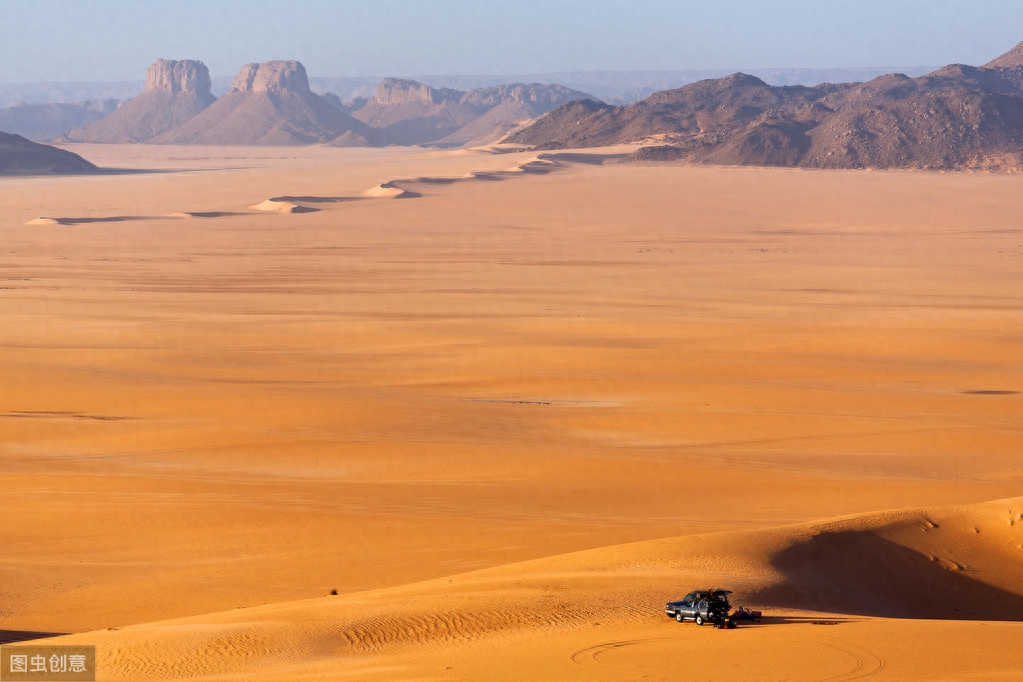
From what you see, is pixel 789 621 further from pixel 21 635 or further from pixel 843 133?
pixel 843 133

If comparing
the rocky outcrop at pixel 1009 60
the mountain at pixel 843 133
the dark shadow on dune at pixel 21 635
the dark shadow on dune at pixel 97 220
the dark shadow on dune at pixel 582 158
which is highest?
the rocky outcrop at pixel 1009 60

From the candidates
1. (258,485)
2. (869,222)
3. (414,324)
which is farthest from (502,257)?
(258,485)

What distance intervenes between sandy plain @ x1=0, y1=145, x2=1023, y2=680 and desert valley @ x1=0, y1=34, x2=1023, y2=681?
6cm

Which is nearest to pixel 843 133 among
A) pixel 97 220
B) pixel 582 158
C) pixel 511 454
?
pixel 582 158

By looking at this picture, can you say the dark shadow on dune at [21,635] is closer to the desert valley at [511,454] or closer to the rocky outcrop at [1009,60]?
the desert valley at [511,454]

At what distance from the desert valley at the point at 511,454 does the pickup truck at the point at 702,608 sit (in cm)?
14

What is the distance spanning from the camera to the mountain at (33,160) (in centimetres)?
10106

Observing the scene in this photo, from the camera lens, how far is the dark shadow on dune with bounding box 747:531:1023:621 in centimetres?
1100

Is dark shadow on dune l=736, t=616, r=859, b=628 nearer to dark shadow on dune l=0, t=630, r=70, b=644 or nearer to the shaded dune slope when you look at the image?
the shaded dune slope

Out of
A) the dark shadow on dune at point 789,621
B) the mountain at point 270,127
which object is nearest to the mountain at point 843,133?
the mountain at point 270,127

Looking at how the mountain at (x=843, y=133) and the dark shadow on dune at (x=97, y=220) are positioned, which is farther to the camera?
the mountain at (x=843, y=133)

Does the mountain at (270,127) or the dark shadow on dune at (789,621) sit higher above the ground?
the mountain at (270,127)

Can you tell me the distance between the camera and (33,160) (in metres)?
104

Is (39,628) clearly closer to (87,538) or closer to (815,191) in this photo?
(87,538)
